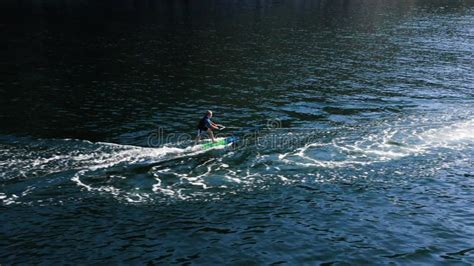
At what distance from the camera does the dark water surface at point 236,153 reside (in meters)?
27.8

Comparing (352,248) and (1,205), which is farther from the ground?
(1,205)

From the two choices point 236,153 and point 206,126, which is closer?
point 236,153

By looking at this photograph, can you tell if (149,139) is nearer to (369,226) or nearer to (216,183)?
(216,183)

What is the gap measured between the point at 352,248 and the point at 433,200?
9.58m

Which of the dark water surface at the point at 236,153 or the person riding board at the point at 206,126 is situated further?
the person riding board at the point at 206,126

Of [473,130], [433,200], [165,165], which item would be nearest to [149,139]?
[165,165]

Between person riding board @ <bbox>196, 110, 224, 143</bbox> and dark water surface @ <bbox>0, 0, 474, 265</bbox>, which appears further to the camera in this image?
person riding board @ <bbox>196, 110, 224, 143</bbox>

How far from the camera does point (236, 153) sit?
132ft

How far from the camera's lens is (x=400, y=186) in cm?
3522

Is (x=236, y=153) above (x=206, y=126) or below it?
below

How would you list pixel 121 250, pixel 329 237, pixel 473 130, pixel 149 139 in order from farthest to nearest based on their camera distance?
pixel 473 130 < pixel 149 139 < pixel 329 237 < pixel 121 250

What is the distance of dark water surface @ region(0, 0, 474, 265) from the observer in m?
27.8

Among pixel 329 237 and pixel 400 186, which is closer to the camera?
pixel 329 237

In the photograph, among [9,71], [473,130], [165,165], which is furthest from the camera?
[9,71]
